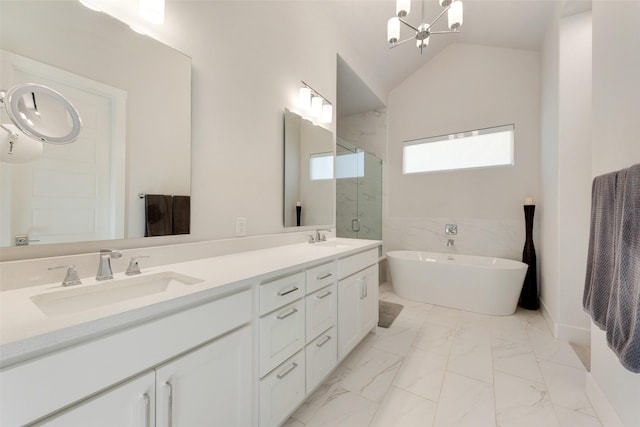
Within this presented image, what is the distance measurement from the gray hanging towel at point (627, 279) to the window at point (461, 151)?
258cm

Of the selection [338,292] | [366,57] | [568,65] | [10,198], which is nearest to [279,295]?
[338,292]

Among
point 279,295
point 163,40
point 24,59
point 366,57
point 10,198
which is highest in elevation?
point 366,57

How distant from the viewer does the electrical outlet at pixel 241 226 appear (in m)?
1.62

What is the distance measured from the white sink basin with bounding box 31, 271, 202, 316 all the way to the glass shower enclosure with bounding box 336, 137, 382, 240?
229 cm

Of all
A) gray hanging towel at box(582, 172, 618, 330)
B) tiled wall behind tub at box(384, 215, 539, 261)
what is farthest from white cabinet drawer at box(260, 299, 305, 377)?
tiled wall behind tub at box(384, 215, 539, 261)

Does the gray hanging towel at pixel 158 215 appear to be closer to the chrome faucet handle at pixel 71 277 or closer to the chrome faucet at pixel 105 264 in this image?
the chrome faucet at pixel 105 264

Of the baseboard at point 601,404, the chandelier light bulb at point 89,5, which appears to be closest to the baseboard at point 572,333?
Result: the baseboard at point 601,404

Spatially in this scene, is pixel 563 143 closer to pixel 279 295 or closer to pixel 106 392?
pixel 279 295

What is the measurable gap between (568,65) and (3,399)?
358cm

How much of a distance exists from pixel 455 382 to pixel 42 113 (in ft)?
8.07

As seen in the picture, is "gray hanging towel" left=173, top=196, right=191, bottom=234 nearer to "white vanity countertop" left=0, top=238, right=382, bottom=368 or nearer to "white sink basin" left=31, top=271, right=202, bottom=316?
"white vanity countertop" left=0, top=238, right=382, bottom=368

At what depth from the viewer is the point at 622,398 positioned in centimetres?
116

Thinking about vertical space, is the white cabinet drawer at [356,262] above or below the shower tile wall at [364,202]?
below

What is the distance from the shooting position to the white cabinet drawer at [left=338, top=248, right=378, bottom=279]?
1.68 metres
